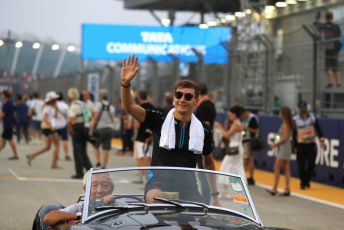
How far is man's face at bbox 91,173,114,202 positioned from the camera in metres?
6.70

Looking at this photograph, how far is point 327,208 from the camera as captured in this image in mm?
14219

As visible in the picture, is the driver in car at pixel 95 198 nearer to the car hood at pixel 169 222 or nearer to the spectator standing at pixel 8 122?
the car hood at pixel 169 222

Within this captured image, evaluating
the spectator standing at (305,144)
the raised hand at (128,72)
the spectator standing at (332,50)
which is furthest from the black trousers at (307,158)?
the raised hand at (128,72)

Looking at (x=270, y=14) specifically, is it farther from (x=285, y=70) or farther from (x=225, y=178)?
(x=225, y=178)

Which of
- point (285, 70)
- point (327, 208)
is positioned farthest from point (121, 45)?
point (327, 208)

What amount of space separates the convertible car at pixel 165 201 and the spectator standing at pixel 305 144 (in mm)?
10324

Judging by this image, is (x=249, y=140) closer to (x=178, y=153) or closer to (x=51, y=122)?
(x=51, y=122)

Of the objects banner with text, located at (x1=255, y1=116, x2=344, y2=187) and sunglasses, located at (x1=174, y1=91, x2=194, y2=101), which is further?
banner with text, located at (x1=255, y1=116, x2=344, y2=187)

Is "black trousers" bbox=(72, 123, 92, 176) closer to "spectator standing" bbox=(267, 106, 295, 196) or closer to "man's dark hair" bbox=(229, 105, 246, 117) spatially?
"man's dark hair" bbox=(229, 105, 246, 117)

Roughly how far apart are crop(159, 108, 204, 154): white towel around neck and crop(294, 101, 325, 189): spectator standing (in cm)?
957

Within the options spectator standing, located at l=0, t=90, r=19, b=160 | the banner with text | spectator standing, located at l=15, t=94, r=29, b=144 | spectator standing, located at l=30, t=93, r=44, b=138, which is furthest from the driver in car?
spectator standing, located at l=30, t=93, r=44, b=138

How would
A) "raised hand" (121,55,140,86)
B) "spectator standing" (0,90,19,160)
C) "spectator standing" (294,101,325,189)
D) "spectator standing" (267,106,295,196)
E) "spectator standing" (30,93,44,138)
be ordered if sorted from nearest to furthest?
"raised hand" (121,55,140,86), "spectator standing" (267,106,295,196), "spectator standing" (294,101,325,189), "spectator standing" (0,90,19,160), "spectator standing" (30,93,44,138)

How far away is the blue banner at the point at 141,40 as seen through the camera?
39.0 m

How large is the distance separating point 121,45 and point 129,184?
3243 centimetres
